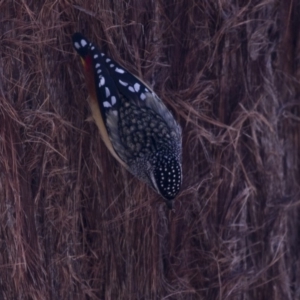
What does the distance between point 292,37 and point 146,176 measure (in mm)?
1109

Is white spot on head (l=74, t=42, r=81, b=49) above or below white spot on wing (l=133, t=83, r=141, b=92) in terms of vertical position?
above

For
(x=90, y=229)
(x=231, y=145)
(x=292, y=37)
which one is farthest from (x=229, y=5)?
(x=90, y=229)

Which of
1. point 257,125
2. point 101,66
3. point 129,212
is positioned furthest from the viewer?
point 257,125

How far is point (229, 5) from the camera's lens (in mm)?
3531

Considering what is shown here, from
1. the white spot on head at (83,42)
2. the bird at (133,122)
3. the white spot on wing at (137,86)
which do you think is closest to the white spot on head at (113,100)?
the bird at (133,122)

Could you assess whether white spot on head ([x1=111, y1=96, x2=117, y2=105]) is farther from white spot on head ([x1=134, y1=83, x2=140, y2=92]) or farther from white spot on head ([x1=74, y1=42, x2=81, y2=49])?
white spot on head ([x1=74, y1=42, x2=81, y2=49])

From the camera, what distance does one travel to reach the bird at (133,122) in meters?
3.27

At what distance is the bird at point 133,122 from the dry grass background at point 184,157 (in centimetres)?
11

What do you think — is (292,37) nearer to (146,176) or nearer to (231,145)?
(231,145)

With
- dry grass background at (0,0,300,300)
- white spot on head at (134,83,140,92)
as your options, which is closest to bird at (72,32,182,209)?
white spot on head at (134,83,140,92)

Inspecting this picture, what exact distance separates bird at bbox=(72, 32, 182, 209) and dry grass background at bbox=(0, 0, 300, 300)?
0.11 m

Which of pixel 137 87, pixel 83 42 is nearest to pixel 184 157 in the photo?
pixel 137 87

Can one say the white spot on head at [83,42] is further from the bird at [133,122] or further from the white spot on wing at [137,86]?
the white spot on wing at [137,86]

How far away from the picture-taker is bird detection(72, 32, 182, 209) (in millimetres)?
3266
